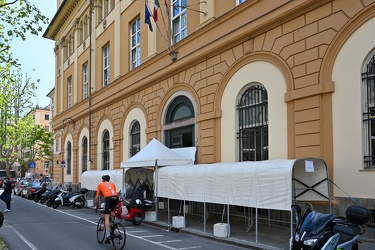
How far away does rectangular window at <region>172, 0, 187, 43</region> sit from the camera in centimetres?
1932

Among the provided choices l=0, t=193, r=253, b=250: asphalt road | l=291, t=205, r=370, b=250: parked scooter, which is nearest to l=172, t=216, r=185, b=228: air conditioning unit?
l=0, t=193, r=253, b=250: asphalt road

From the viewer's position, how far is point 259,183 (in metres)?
10.3

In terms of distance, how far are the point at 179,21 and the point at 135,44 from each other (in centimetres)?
531

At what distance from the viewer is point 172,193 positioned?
46.1 ft

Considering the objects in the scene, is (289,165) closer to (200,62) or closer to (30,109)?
(200,62)

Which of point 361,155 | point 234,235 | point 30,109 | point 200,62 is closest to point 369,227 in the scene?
point 361,155

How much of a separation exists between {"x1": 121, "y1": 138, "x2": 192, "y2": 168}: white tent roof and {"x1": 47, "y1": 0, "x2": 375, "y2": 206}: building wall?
121cm

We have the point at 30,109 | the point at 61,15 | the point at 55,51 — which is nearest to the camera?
the point at 61,15

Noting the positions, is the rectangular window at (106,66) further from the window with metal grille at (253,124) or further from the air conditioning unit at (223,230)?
the air conditioning unit at (223,230)

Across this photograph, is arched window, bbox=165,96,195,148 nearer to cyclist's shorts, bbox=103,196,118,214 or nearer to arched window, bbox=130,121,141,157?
arched window, bbox=130,121,141,157

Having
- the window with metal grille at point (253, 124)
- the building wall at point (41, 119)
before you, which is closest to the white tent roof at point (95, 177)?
the window with metal grille at point (253, 124)

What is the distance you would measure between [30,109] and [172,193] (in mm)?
45645

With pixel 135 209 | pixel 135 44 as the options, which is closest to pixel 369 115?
pixel 135 209

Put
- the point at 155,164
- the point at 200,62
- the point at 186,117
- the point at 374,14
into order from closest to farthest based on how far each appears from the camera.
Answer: the point at 374,14, the point at 155,164, the point at 200,62, the point at 186,117
